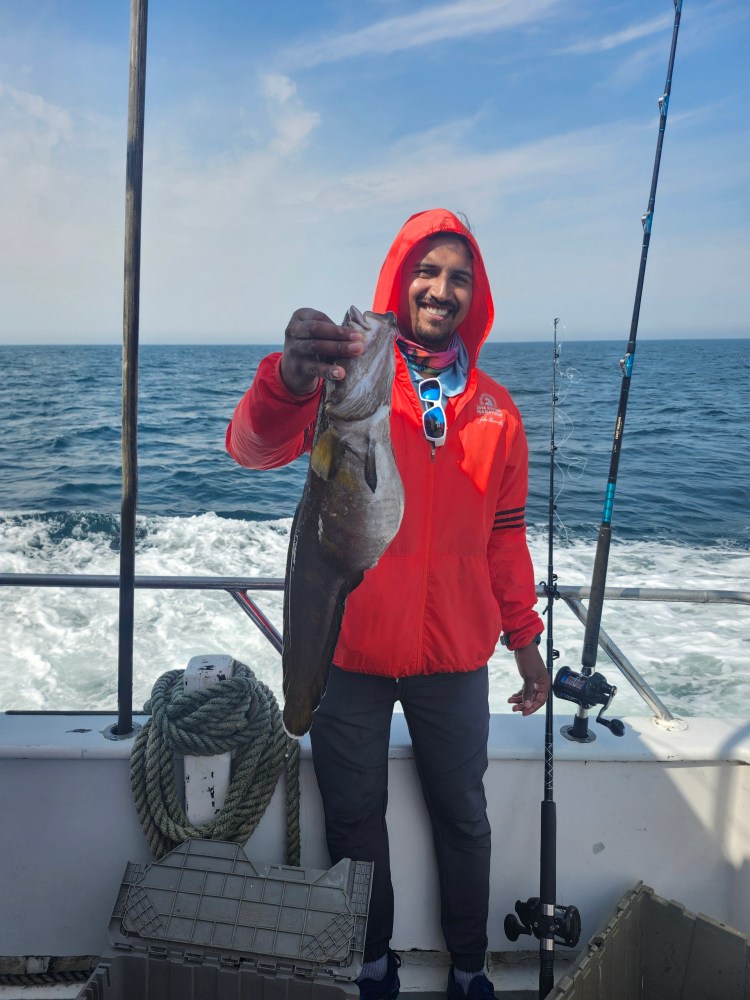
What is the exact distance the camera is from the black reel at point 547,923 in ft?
7.58

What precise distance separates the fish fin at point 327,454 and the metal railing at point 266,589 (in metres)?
1.13

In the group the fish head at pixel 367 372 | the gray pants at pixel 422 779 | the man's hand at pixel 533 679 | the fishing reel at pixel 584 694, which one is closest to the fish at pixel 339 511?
the fish head at pixel 367 372

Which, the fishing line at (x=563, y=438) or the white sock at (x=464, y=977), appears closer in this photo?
the white sock at (x=464, y=977)

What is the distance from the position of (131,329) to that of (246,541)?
7.89m

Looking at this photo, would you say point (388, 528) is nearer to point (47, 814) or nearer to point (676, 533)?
point (47, 814)

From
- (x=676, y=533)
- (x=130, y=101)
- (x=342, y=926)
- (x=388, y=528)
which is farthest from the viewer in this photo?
(x=676, y=533)

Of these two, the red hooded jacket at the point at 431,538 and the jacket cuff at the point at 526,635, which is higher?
the red hooded jacket at the point at 431,538

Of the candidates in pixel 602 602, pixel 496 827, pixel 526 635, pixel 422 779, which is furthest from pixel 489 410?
pixel 496 827

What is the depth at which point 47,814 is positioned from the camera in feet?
8.20

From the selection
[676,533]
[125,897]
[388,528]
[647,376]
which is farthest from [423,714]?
[647,376]

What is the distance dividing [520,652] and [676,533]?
9.66 meters

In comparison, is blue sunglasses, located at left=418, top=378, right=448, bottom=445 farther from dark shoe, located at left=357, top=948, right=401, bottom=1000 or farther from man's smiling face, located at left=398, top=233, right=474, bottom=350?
dark shoe, located at left=357, top=948, right=401, bottom=1000

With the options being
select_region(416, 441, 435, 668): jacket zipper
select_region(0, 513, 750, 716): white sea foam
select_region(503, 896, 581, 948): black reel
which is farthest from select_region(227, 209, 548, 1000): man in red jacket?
select_region(0, 513, 750, 716): white sea foam

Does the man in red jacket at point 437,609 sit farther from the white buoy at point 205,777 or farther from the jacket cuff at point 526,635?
the white buoy at point 205,777
